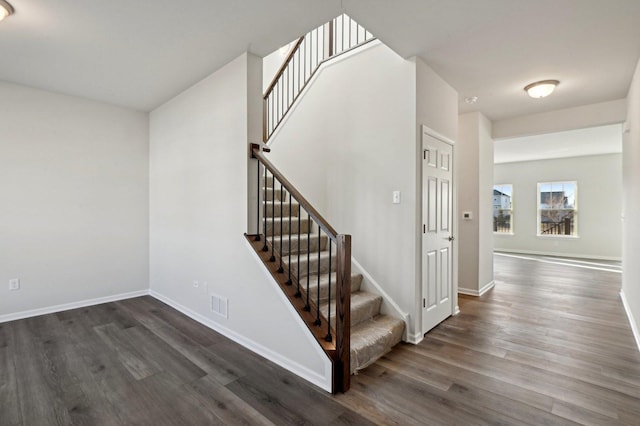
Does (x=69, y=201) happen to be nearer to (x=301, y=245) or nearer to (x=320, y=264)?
(x=301, y=245)

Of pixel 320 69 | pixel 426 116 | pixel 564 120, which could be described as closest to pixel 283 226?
pixel 426 116

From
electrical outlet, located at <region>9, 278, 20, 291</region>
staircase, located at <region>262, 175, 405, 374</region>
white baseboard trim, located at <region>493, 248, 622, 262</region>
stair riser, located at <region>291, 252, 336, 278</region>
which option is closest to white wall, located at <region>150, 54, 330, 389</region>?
staircase, located at <region>262, 175, 405, 374</region>

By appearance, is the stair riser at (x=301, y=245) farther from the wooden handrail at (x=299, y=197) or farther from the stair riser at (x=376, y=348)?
the stair riser at (x=376, y=348)

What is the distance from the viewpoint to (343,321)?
2.08m

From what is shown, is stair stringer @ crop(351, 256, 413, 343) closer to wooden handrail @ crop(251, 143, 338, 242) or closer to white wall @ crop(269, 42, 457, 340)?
white wall @ crop(269, 42, 457, 340)

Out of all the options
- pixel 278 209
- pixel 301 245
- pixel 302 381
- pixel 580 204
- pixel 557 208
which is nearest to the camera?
pixel 302 381

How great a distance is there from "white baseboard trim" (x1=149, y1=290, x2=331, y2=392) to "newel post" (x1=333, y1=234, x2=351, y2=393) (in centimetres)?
10

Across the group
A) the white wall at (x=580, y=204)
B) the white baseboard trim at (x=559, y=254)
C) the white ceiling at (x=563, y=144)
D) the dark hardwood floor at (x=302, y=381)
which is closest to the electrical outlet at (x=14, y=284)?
the dark hardwood floor at (x=302, y=381)

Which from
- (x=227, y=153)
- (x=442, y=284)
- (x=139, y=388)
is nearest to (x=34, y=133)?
(x=227, y=153)

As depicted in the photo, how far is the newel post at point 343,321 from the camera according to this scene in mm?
2062

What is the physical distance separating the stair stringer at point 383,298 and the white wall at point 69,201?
A: 320cm

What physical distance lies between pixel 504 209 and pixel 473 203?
6092 millimetres

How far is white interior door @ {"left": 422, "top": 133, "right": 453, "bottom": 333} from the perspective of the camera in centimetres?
297

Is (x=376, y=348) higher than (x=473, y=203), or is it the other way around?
(x=473, y=203)
